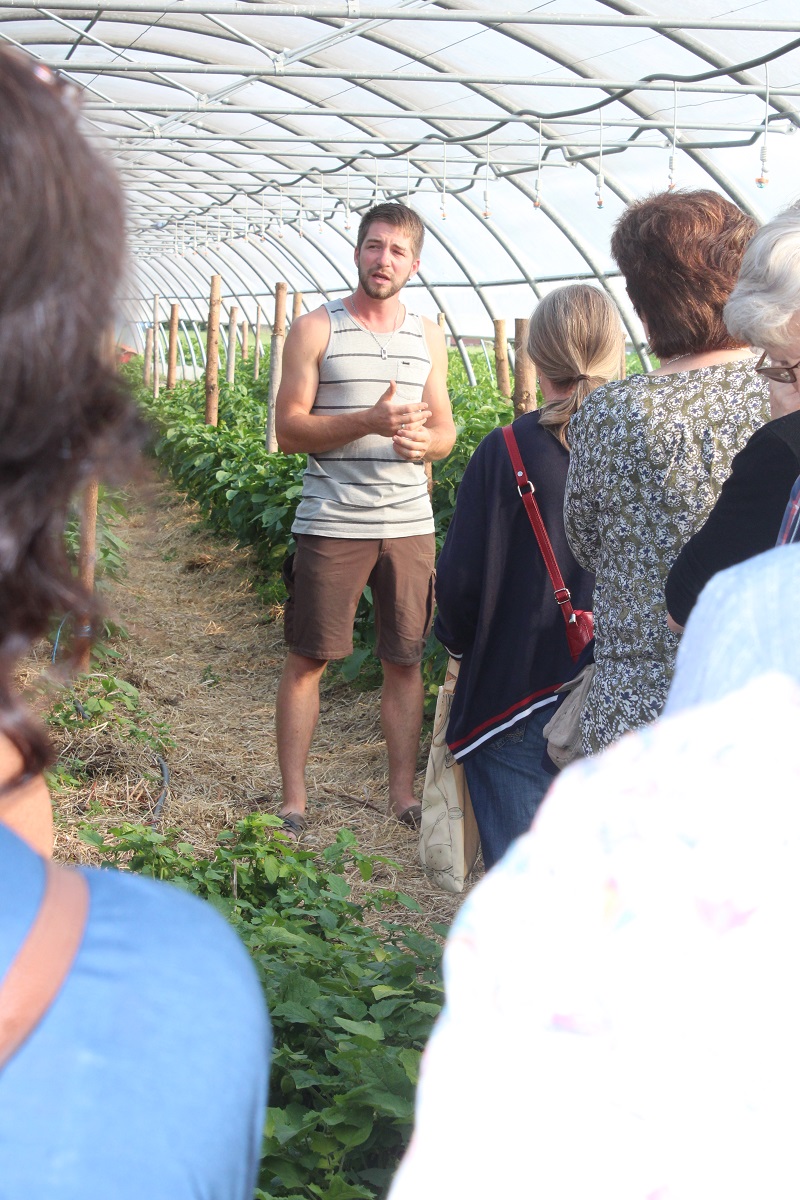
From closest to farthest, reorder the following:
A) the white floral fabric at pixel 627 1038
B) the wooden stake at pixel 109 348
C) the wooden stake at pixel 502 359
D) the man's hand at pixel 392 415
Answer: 1. the white floral fabric at pixel 627 1038
2. the wooden stake at pixel 109 348
3. the man's hand at pixel 392 415
4. the wooden stake at pixel 502 359

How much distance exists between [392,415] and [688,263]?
146 centimetres

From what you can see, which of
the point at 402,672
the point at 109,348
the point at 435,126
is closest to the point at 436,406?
the point at 402,672

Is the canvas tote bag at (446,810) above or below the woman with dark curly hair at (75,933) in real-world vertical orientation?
below

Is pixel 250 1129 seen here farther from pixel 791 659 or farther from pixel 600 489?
pixel 600 489

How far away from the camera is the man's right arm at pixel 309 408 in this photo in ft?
11.5

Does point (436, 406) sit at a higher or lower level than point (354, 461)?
higher

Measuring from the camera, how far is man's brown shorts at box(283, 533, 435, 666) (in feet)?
12.0

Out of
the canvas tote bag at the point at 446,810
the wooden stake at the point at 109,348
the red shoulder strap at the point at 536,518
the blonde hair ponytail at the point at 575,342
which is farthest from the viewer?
the canvas tote bag at the point at 446,810

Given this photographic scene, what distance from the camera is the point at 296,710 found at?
3725 millimetres

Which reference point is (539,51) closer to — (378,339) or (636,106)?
(636,106)

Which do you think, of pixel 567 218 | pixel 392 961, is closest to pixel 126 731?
pixel 392 961

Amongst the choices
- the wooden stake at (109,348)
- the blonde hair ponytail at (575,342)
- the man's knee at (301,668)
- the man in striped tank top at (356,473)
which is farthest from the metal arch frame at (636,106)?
the wooden stake at (109,348)

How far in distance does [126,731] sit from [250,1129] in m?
3.96

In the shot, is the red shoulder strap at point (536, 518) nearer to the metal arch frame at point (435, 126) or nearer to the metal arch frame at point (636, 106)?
the metal arch frame at point (435, 126)
